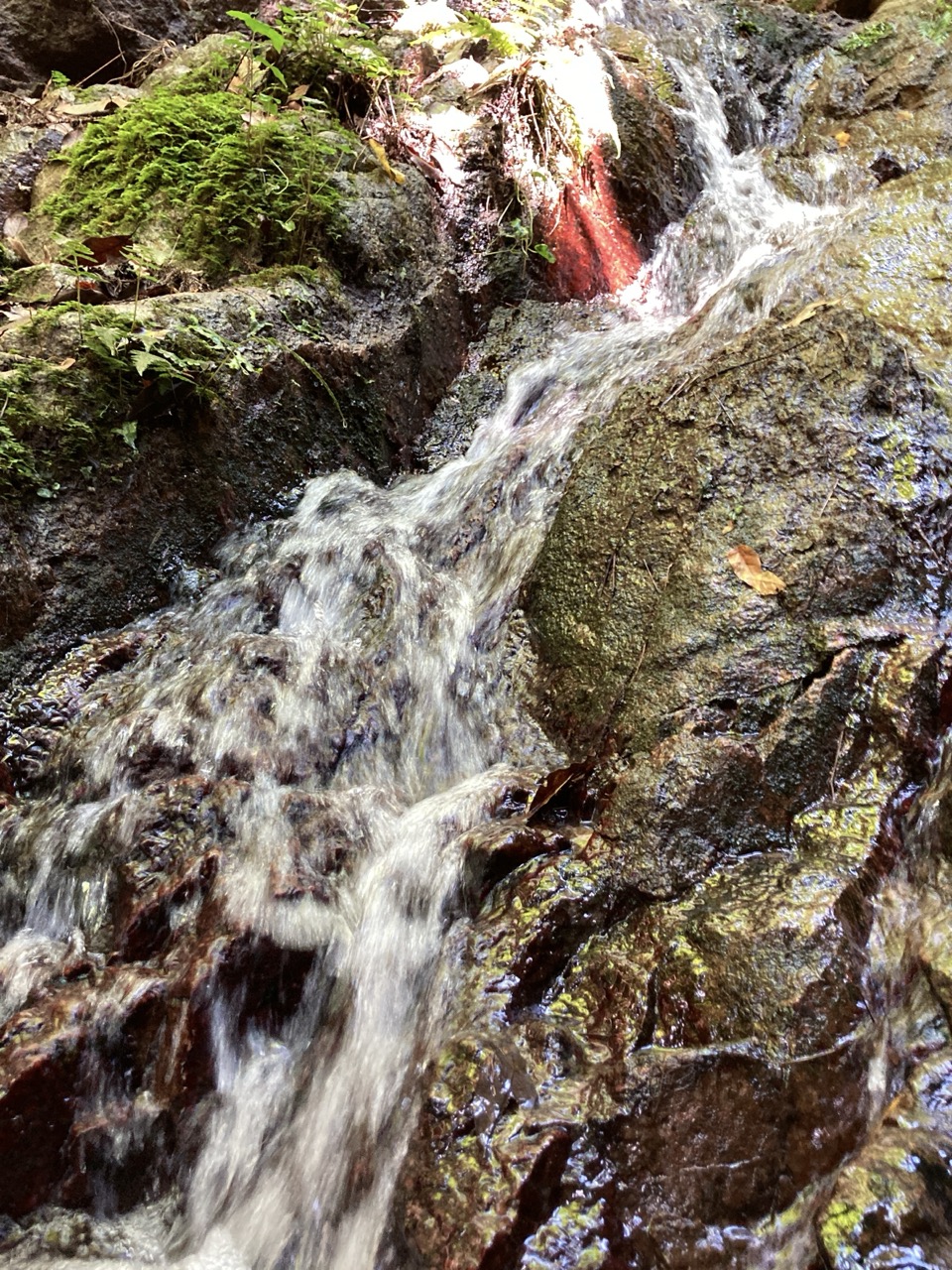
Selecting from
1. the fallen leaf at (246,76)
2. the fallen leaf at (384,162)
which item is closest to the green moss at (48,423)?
the fallen leaf at (384,162)

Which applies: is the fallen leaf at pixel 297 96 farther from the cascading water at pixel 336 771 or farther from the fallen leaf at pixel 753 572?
the fallen leaf at pixel 753 572

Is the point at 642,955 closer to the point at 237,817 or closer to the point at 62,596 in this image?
the point at 237,817

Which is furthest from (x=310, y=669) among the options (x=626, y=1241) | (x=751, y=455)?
(x=626, y=1241)

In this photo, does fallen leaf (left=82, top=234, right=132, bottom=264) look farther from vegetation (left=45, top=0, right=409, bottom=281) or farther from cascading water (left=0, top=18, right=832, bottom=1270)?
cascading water (left=0, top=18, right=832, bottom=1270)

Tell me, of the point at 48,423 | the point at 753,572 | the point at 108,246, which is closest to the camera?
the point at 753,572

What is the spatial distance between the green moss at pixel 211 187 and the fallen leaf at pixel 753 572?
3.60 m

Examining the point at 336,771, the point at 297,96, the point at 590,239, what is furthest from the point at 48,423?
the point at 590,239

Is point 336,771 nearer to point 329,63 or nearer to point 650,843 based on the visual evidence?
point 650,843

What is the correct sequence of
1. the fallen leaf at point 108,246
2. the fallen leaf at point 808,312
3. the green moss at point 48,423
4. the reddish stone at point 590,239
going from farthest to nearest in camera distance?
the reddish stone at point 590,239 < the fallen leaf at point 108,246 < the green moss at point 48,423 < the fallen leaf at point 808,312

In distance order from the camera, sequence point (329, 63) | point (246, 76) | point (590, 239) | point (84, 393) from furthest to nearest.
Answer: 1. point (590, 239)
2. point (329, 63)
3. point (246, 76)
4. point (84, 393)

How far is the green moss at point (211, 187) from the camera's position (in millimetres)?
4980

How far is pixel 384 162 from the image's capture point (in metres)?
5.72

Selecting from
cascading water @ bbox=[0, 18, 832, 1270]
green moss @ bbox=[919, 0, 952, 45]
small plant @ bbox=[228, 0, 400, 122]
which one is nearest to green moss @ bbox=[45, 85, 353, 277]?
small plant @ bbox=[228, 0, 400, 122]

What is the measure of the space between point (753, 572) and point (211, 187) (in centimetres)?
426
